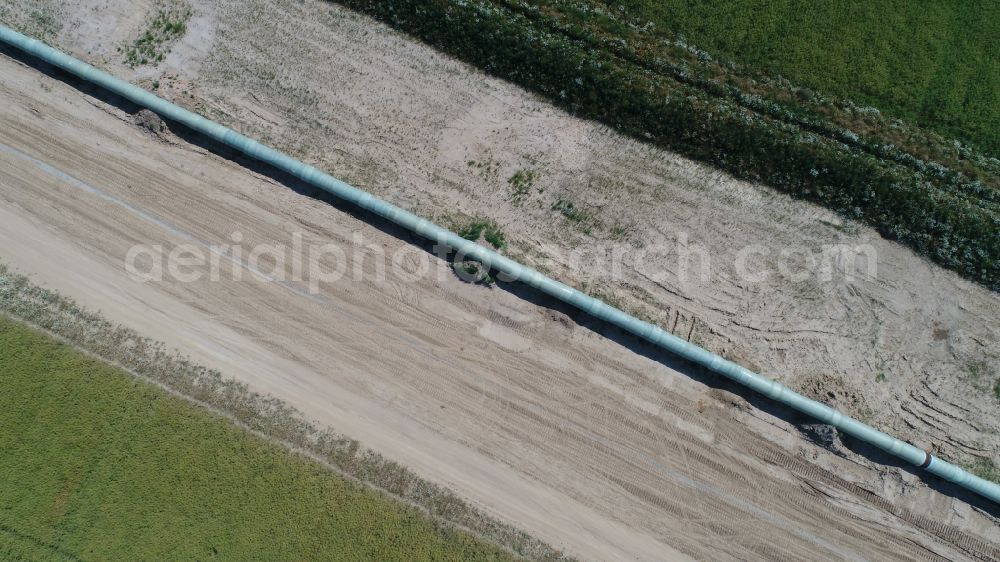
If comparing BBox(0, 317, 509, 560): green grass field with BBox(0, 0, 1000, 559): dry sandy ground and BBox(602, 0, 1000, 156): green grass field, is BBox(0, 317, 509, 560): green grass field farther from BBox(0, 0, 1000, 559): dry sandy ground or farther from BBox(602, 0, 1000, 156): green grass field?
BBox(602, 0, 1000, 156): green grass field

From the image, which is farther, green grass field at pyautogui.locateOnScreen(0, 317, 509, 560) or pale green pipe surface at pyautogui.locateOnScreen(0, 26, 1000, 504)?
pale green pipe surface at pyautogui.locateOnScreen(0, 26, 1000, 504)

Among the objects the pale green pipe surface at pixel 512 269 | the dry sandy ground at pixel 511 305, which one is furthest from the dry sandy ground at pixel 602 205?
the pale green pipe surface at pixel 512 269

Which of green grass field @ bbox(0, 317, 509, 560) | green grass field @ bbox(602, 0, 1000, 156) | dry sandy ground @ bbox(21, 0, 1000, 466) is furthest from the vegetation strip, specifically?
green grass field @ bbox(602, 0, 1000, 156)

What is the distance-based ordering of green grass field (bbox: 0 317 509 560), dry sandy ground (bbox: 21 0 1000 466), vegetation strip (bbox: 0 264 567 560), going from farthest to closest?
dry sandy ground (bbox: 21 0 1000 466), vegetation strip (bbox: 0 264 567 560), green grass field (bbox: 0 317 509 560)

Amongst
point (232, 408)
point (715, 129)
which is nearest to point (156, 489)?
point (232, 408)

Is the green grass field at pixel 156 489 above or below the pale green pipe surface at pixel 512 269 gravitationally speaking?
below

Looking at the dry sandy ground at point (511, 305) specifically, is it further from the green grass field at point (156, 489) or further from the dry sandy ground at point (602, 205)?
the green grass field at point (156, 489)

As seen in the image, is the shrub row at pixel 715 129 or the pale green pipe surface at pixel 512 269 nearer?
the pale green pipe surface at pixel 512 269
